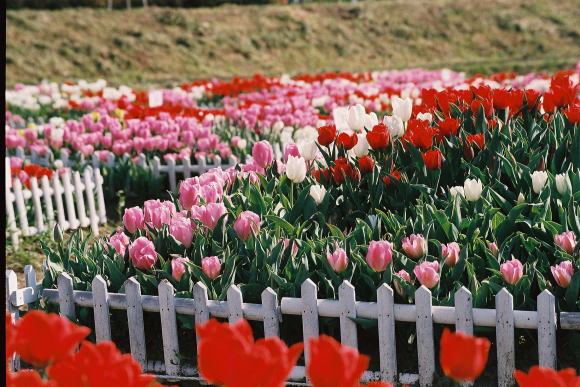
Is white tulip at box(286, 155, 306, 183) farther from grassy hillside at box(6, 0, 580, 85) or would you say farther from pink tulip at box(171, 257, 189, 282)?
grassy hillside at box(6, 0, 580, 85)

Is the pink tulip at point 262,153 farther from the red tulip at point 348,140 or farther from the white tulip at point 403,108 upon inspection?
the white tulip at point 403,108

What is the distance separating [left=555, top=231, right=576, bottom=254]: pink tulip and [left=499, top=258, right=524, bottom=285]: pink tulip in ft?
0.96

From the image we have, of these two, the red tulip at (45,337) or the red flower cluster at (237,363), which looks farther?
the red tulip at (45,337)

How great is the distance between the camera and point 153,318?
3.63 m

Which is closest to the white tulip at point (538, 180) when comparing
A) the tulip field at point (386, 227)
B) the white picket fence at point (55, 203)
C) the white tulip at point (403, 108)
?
the tulip field at point (386, 227)

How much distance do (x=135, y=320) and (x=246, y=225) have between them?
65cm

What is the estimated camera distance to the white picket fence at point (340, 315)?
294cm

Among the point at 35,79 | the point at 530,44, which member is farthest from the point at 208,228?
the point at 530,44

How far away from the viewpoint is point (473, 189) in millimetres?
3711

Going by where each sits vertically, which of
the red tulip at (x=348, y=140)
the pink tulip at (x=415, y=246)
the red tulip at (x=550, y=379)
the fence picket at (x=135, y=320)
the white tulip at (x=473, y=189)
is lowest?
the fence picket at (x=135, y=320)

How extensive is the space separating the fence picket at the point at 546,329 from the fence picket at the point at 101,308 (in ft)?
5.98

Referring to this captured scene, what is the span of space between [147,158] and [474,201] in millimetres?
4919

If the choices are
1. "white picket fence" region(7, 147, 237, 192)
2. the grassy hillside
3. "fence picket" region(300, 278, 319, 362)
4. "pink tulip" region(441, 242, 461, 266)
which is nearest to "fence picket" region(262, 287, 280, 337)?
"fence picket" region(300, 278, 319, 362)

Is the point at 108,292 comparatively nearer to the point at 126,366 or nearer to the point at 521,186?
the point at 521,186
